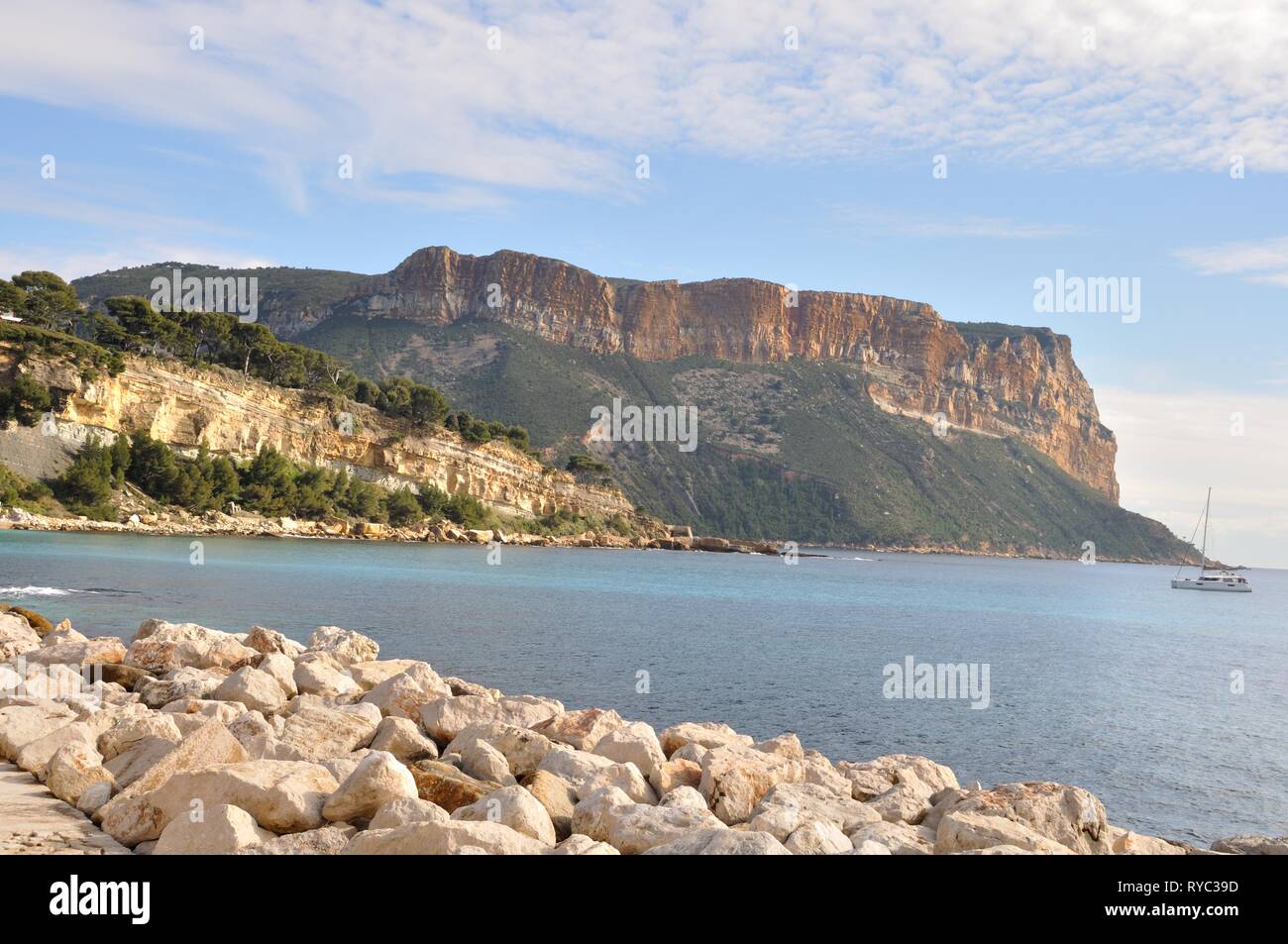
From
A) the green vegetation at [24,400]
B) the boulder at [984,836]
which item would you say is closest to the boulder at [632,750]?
the boulder at [984,836]

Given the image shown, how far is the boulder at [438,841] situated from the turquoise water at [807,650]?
10.3 metres

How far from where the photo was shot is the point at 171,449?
66.4 metres

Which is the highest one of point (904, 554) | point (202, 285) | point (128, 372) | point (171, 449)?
point (202, 285)

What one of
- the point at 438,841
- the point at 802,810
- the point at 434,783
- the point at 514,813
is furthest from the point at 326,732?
the point at 802,810

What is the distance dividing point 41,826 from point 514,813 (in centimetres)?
351

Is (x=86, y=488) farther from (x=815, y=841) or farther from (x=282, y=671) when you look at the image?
(x=815, y=841)

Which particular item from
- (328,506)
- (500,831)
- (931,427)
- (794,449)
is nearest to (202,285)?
(328,506)

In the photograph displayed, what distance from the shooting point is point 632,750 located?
1083 cm

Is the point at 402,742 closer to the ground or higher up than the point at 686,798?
higher up

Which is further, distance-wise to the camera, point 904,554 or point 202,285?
A: point 904,554

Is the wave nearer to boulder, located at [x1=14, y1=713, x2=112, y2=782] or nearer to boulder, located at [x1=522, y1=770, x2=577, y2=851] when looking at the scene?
boulder, located at [x1=14, y1=713, x2=112, y2=782]

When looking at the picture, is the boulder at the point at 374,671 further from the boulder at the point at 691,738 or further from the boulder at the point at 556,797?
the boulder at the point at 556,797
